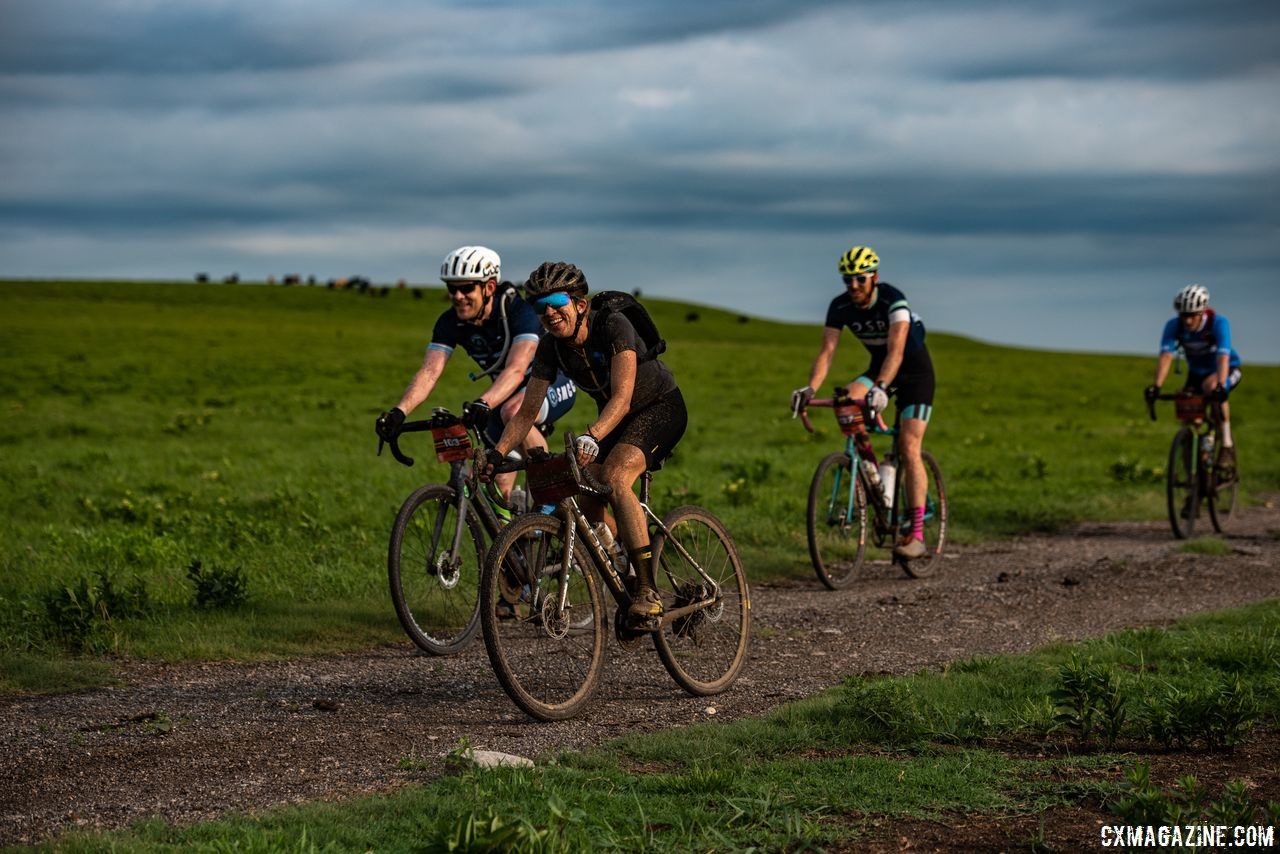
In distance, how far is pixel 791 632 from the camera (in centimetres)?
988

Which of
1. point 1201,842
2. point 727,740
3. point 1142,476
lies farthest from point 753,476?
point 1201,842

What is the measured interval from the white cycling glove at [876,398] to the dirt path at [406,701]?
1.68 m

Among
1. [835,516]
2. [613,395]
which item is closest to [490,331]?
[613,395]

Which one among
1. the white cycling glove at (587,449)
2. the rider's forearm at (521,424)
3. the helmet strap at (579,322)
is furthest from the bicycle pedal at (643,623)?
the helmet strap at (579,322)

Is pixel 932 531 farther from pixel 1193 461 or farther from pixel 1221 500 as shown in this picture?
pixel 1221 500

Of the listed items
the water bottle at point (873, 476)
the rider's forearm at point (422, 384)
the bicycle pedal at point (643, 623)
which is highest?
the rider's forearm at point (422, 384)

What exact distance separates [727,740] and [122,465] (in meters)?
16.1

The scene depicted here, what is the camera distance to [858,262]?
11766 mm

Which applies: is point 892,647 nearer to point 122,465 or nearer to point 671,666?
point 671,666

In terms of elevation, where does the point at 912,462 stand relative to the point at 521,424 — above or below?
below

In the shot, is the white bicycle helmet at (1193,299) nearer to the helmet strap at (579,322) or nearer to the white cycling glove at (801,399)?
the white cycling glove at (801,399)

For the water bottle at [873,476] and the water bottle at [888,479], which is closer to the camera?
the water bottle at [873,476]

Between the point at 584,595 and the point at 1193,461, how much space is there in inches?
435

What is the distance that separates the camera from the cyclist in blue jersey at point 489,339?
905 centimetres
